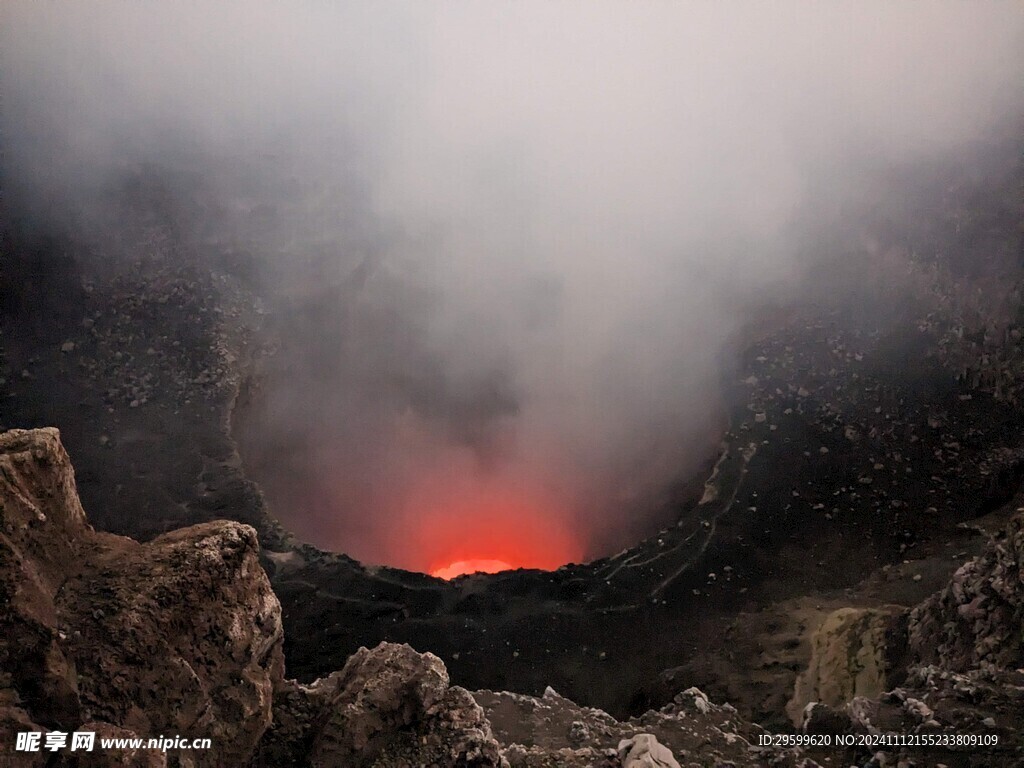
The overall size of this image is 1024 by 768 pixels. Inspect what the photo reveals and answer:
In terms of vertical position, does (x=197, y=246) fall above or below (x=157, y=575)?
above

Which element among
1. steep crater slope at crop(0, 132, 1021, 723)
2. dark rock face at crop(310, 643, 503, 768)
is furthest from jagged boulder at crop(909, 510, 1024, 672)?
dark rock face at crop(310, 643, 503, 768)

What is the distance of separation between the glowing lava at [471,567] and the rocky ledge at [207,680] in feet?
53.1

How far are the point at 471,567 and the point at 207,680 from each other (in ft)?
62.5

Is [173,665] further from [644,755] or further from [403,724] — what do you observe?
[644,755]

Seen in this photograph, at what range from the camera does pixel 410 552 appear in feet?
78.7

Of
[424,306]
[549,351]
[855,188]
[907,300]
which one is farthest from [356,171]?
[907,300]

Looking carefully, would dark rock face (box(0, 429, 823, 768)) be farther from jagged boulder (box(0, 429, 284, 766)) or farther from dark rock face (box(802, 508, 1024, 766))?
dark rock face (box(802, 508, 1024, 766))

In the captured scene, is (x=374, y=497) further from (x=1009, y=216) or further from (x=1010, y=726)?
(x=1009, y=216)

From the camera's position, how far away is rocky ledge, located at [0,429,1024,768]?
4852mm

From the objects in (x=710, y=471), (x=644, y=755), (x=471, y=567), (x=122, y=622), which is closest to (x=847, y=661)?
(x=644, y=755)

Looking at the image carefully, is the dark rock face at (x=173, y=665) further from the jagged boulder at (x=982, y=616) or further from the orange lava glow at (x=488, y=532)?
the orange lava glow at (x=488, y=532)

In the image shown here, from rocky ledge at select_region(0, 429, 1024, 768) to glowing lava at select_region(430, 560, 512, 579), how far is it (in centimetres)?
1620

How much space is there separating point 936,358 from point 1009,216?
4.66 meters

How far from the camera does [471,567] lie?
2425 centimetres
